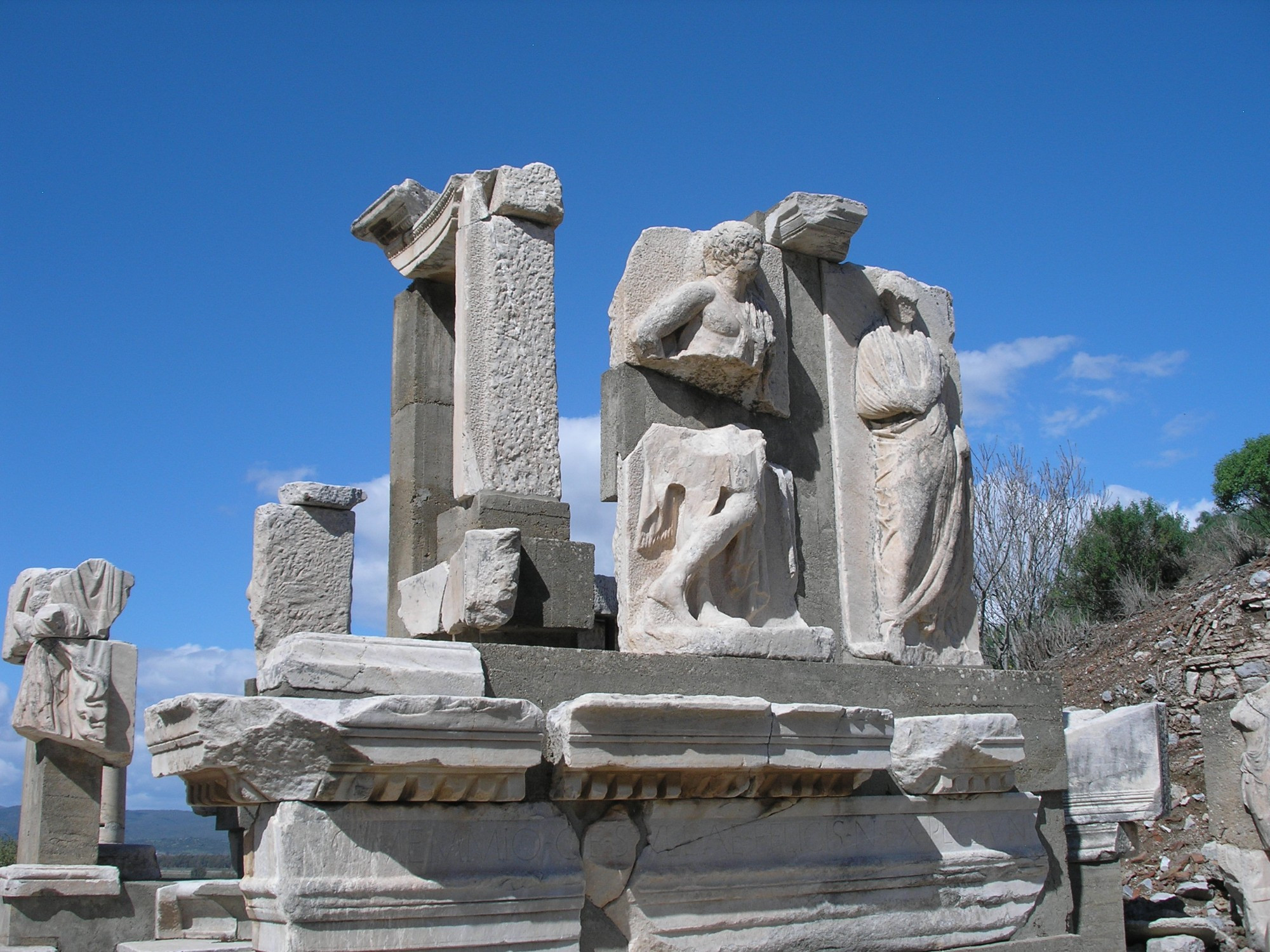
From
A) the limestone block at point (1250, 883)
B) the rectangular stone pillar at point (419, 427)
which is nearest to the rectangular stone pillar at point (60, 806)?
the rectangular stone pillar at point (419, 427)

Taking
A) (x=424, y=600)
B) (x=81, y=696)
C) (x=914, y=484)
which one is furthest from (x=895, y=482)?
(x=81, y=696)

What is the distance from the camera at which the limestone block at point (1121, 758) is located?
A: 6.00 m

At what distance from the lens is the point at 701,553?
4.87 metres

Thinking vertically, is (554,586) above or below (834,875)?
above

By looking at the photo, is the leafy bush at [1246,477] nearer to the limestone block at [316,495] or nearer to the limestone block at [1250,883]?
the limestone block at [1250,883]

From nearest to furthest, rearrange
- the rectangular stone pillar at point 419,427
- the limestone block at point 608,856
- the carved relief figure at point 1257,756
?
the limestone block at point 608,856, the rectangular stone pillar at point 419,427, the carved relief figure at point 1257,756

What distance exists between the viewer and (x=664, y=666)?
14.9 feet

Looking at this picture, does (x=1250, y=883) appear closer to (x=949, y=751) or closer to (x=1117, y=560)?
(x=949, y=751)

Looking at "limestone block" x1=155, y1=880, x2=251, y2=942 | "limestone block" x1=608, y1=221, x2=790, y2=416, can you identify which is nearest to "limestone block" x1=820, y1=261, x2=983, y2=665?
"limestone block" x1=608, y1=221, x2=790, y2=416

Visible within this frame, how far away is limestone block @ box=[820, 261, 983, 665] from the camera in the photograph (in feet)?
18.5

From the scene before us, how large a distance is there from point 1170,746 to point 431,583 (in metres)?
9.60

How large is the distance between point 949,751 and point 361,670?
2371 mm

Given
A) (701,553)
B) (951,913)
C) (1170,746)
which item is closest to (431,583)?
(701,553)

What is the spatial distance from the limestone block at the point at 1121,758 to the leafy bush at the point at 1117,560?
1267cm
